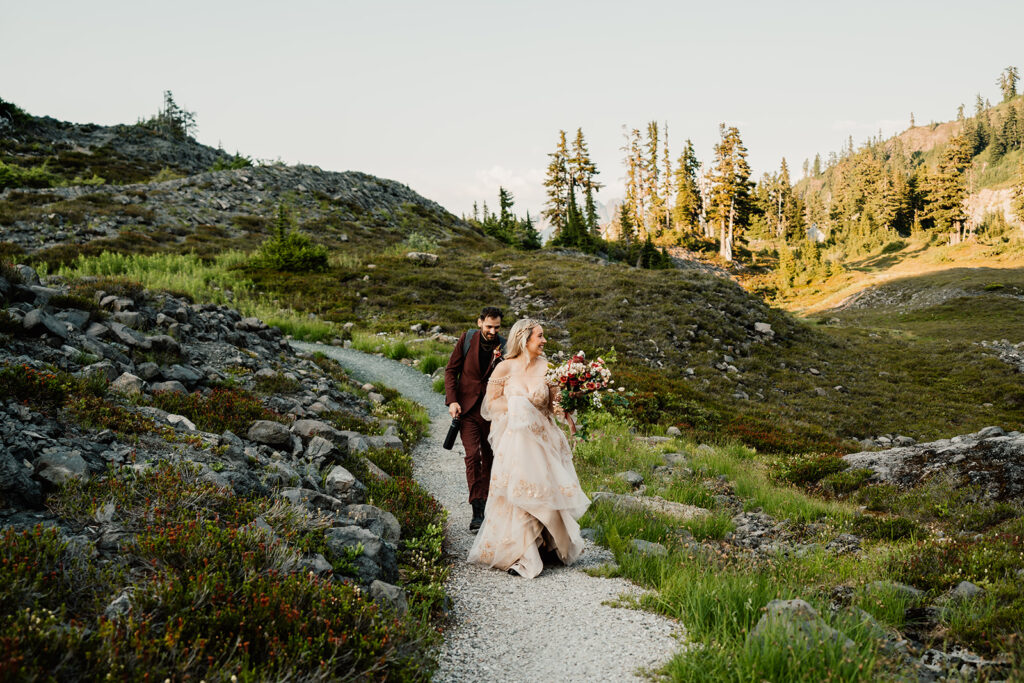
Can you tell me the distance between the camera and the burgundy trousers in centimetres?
741

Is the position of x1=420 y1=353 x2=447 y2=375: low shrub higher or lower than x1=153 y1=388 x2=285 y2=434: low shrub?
lower

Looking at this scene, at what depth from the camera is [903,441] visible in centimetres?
1642

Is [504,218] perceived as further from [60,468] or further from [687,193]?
[60,468]

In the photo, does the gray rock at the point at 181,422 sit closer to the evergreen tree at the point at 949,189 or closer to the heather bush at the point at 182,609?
the heather bush at the point at 182,609

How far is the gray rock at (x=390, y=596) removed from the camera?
4.39 metres

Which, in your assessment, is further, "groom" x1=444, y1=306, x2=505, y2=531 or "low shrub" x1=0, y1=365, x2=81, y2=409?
"groom" x1=444, y1=306, x2=505, y2=531

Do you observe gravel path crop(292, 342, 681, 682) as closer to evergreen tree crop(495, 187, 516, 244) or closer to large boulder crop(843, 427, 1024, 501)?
large boulder crop(843, 427, 1024, 501)

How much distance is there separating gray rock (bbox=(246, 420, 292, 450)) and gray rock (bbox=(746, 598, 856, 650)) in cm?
636

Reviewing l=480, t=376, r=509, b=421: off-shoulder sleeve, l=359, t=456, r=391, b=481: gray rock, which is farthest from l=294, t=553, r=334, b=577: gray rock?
l=359, t=456, r=391, b=481: gray rock

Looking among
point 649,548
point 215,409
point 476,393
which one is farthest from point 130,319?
point 649,548

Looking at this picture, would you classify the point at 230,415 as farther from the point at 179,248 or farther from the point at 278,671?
the point at 179,248

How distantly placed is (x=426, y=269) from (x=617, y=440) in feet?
87.6

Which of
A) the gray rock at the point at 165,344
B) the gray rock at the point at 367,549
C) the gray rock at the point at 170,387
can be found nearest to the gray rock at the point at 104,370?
the gray rock at the point at 170,387

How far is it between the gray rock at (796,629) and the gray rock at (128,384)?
7.67m
